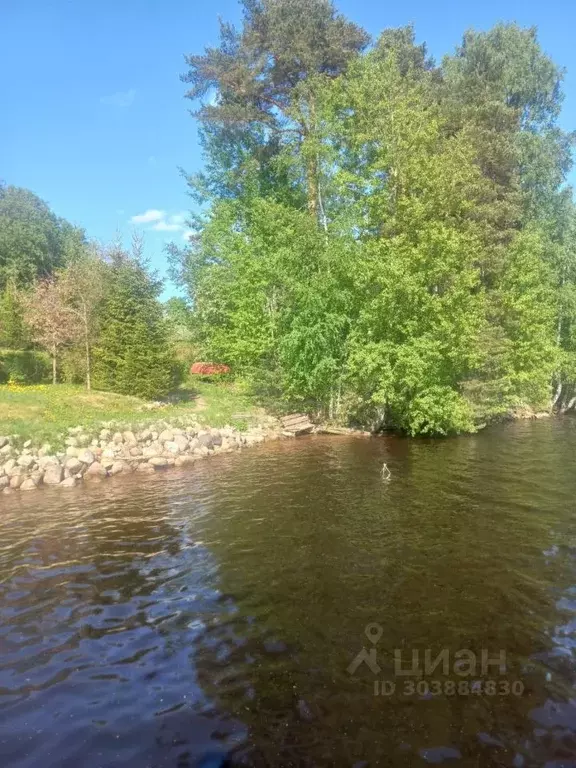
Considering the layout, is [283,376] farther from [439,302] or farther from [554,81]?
[554,81]

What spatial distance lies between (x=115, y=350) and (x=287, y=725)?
27.2 m

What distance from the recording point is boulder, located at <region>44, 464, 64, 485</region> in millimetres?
16719

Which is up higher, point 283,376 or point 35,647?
point 283,376

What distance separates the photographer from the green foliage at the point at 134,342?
95.6 ft

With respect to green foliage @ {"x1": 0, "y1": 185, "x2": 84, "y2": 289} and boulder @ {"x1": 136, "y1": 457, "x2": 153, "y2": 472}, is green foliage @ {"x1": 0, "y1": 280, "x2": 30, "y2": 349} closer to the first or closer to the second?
green foliage @ {"x1": 0, "y1": 185, "x2": 84, "y2": 289}

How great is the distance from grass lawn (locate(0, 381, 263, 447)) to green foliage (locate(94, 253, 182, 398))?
1082 millimetres

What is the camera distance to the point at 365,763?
498cm

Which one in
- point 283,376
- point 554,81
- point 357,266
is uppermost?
point 554,81

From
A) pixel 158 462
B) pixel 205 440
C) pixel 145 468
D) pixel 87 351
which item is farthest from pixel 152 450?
pixel 87 351

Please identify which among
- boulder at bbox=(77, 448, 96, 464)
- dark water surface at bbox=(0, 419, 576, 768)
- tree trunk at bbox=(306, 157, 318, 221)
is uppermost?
tree trunk at bbox=(306, 157, 318, 221)

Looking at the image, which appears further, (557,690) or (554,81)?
(554,81)

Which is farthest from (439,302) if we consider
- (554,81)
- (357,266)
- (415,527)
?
(554,81)

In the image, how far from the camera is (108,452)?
19.0 meters

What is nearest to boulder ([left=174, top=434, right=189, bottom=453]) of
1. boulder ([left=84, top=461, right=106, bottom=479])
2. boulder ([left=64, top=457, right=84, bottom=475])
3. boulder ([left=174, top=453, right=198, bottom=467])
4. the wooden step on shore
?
boulder ([left=174, top=453, right=198, bottom=467])
